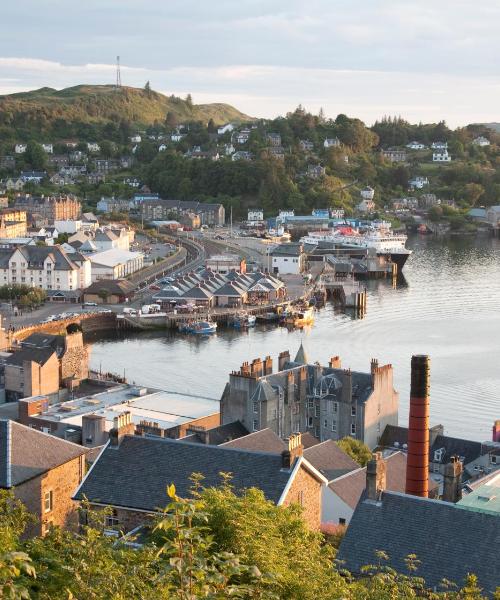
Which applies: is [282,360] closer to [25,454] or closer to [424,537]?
[25,454]

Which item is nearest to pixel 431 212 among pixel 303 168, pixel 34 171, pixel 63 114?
pixel 303 168

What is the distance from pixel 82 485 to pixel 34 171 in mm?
105497

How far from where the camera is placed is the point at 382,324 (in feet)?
166

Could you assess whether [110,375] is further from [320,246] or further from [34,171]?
[34,171]

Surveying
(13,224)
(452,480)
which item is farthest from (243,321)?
(452,480)

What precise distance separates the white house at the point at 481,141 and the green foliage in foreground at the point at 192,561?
458ft

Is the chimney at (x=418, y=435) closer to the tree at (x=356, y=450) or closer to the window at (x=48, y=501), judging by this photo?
the tree at (x=356, y=450)

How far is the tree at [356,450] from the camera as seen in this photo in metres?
23.5

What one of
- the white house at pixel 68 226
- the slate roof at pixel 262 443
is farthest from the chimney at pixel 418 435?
the white house at pixel 68 226

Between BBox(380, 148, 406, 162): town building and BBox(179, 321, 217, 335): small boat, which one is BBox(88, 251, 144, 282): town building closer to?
BBox(179, 321, 217, 335): small boat

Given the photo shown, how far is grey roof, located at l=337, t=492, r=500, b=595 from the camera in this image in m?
13.3

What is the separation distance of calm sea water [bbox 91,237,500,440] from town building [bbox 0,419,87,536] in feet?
52.8

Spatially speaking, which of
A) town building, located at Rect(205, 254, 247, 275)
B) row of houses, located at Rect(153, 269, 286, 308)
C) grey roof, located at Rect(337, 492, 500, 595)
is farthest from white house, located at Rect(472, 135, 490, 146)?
grey roof, located at Rect(337, 492, 500, 595)

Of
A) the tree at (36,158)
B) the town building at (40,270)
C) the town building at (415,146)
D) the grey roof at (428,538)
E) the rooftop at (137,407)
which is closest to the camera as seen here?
the grey roof at (428,538)
